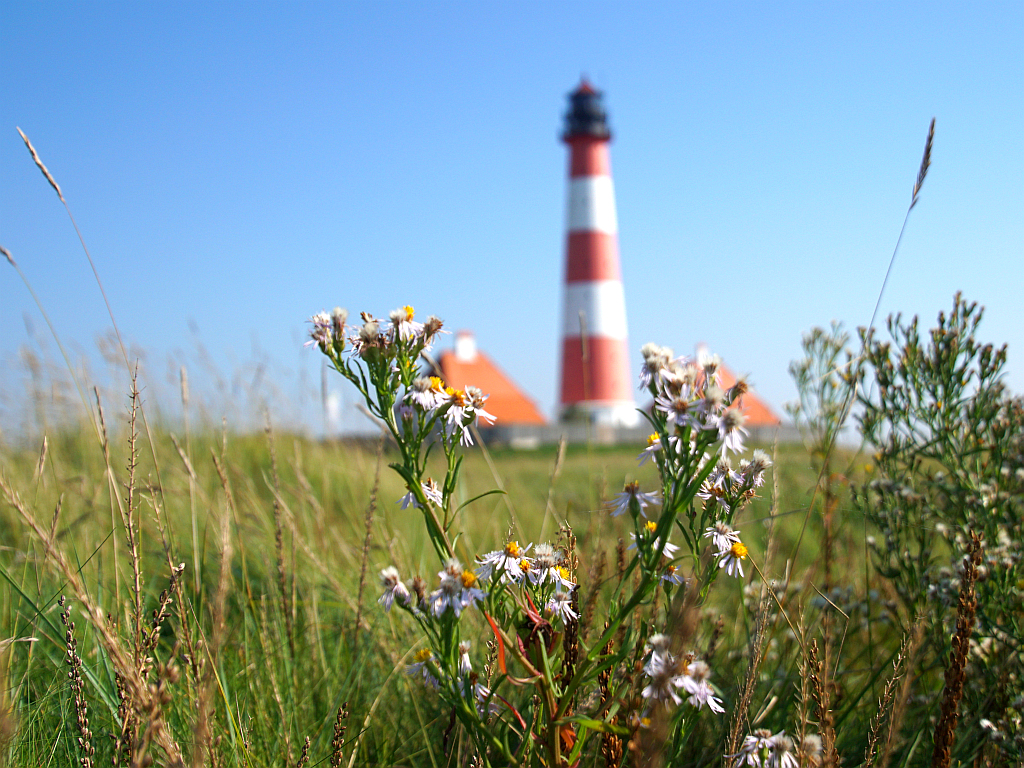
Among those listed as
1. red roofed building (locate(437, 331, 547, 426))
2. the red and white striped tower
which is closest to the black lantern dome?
the red and white striped tower

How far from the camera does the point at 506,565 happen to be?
4.17 feet

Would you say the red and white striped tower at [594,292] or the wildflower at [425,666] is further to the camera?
the red and white striped tower at [594,292]

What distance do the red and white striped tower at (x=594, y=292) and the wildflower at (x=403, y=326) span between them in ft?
65.2

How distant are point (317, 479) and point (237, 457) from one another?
88cm

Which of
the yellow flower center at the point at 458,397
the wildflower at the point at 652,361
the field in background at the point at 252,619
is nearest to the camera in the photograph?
the wildflower at the point at 652,361

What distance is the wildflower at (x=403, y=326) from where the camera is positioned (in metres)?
1.28

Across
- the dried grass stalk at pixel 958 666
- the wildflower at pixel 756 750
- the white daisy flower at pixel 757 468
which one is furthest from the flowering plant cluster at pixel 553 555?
the dried grass stalk at pixel 958 666

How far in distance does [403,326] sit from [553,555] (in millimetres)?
526

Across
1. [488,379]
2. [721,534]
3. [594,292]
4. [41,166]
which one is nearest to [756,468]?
[721,534]

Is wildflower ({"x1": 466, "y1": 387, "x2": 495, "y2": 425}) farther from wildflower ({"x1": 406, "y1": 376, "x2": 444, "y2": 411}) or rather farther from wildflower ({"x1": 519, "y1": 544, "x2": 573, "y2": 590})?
wildflower ({"x1": 519, "y1": 544, "x2": 573, "y2": 590})

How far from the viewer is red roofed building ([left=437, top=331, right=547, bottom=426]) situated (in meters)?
26.4

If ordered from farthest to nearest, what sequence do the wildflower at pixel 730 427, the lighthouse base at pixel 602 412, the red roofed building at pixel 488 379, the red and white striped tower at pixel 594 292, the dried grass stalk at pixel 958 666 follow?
1. the red roofed building at pixel 488 379
2. the lighthouse base at pixel 602 412
3. the red and white striped tower at pixel 594 292
4. the dried grass stalk at pixel 958 666
5. the wildflower at pixel 730 427

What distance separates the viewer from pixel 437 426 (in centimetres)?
137

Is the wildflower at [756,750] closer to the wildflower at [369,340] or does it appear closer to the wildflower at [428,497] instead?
the wildflower at [428,497]
